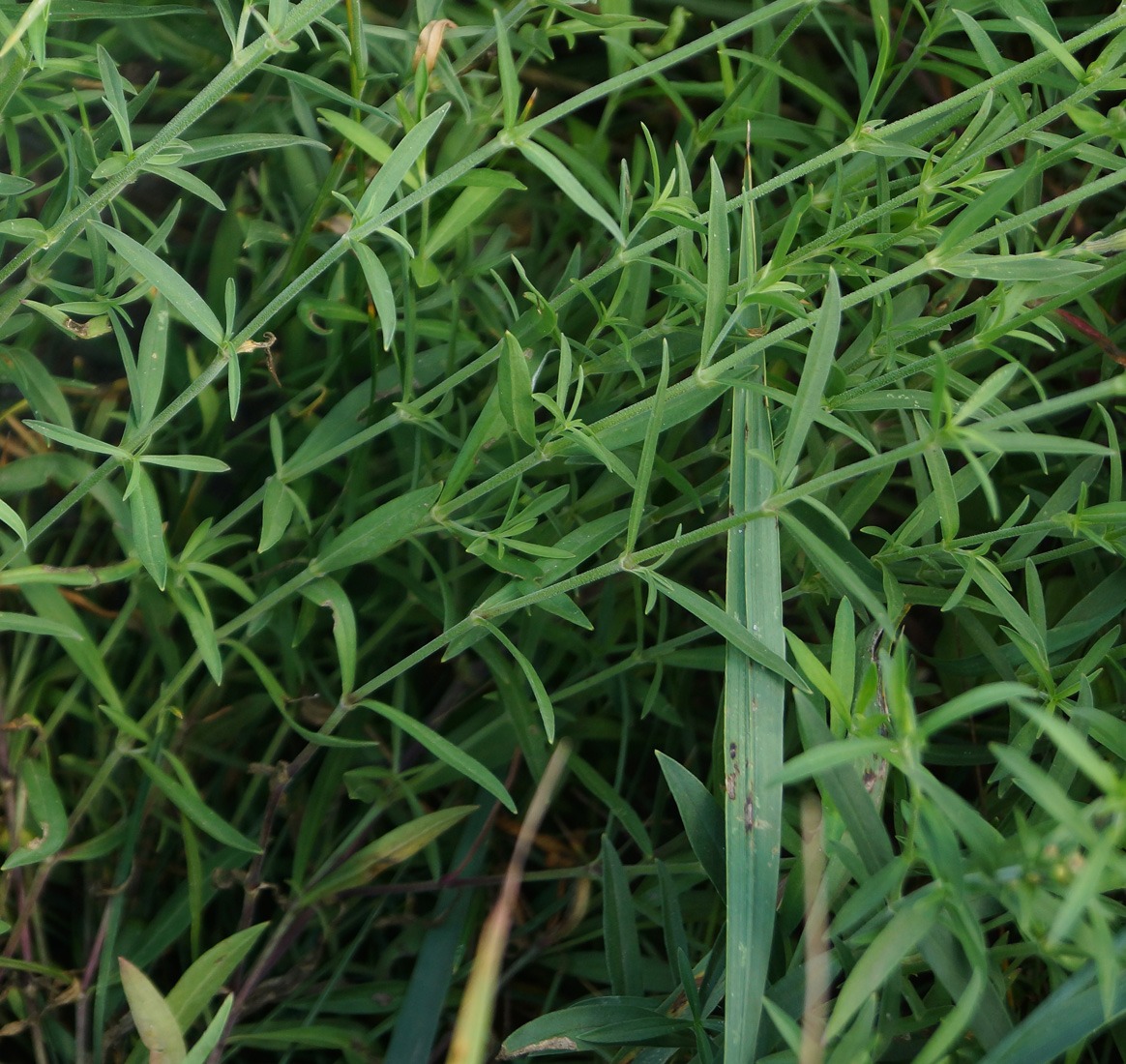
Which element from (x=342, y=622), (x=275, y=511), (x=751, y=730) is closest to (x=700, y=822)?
(x=751, y=730)

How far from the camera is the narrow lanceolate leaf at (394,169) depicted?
0.67m

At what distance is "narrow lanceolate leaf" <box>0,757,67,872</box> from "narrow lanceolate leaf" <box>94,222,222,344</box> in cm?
51

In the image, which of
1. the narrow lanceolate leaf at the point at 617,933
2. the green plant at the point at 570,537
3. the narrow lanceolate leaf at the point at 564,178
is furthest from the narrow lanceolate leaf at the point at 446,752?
the narrow lanceolate leaf at the point at 564,178

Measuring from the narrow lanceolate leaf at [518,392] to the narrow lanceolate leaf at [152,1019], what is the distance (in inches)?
22.1

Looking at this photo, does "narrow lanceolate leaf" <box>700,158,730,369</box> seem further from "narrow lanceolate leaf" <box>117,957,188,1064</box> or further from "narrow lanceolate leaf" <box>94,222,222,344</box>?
"narrow lanceolate leaf" <box>117,957,188,1064</box>

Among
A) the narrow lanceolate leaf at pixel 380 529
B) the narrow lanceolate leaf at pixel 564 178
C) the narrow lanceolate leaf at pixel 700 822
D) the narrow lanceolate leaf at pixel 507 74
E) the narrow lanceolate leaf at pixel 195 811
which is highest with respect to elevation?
the narrow lanceolate leaf at pixel 507 74

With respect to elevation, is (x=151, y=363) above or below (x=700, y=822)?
above

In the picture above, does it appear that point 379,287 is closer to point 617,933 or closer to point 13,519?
point 13,519

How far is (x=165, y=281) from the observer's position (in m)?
0.71

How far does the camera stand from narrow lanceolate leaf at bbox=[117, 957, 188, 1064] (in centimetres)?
82

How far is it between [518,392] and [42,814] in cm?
63

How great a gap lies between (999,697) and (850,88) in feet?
3.80

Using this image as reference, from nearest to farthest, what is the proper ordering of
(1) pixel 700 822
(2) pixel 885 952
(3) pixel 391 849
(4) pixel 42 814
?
1. (2) pixel 885 952
2. (1) pixel 700 822
3. (4) pixel 42 814
4. (3) pixel 391 849

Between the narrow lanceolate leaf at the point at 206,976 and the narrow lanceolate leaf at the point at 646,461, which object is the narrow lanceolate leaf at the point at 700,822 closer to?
the narrow lanceolate leaf at the point at 646,461
